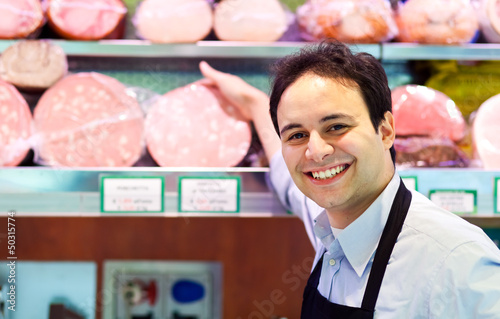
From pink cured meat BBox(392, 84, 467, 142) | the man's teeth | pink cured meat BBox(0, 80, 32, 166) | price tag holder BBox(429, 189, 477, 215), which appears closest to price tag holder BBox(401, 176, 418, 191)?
price tag holder BBox(429, 189, 477, 215)

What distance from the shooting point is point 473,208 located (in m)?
1.29

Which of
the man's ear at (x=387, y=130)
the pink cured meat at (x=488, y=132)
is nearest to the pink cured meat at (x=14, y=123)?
the man's ear at (x=387, y=130)

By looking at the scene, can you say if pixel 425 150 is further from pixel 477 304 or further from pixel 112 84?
pixel 112 84

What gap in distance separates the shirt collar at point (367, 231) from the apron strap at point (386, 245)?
0.05ft

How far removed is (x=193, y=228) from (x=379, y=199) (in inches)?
40.4

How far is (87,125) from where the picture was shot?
4.31ft

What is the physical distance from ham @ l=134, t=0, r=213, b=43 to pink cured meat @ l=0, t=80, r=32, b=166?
398 mm

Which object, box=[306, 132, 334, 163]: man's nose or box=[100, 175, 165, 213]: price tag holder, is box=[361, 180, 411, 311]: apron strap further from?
box=[100, 175, 165, 213]: price tag holder

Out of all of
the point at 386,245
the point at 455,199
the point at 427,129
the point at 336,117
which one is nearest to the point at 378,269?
the point at 386,245

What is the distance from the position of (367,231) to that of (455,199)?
43 centimetres

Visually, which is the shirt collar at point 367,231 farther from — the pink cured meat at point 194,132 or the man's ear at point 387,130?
the pink cured meat at point 194,132

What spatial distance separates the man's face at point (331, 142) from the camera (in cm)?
90

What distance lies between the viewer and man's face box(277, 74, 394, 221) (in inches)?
35.5

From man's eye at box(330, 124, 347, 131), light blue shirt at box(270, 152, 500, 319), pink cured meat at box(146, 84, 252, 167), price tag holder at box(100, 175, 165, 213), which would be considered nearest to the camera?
light blue shirt at box(270, 152, 500, 319)
